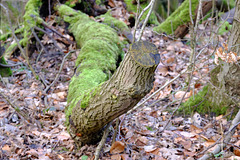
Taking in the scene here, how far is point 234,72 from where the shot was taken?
3.02m

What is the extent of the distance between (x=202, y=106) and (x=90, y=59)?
2069mm

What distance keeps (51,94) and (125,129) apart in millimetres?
1834

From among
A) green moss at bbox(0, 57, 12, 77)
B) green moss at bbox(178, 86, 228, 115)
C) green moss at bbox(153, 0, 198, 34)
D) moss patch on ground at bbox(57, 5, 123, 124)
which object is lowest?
green moss at bbox(0, 57, 12, 77)

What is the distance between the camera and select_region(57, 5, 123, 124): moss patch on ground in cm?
286

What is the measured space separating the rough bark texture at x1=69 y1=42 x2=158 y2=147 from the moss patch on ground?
12 cm

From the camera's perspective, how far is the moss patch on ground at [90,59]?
9.38 feet

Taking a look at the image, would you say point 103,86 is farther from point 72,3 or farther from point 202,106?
point 72,3

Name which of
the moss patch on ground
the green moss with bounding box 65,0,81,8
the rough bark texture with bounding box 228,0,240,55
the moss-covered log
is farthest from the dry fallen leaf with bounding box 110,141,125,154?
the green moss with bounding box 65,0,81,8

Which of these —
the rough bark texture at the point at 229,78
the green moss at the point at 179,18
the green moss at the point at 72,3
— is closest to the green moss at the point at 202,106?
the rough bark texture at the point at 229,78

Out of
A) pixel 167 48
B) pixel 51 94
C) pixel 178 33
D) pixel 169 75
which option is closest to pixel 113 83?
pixel 51 94

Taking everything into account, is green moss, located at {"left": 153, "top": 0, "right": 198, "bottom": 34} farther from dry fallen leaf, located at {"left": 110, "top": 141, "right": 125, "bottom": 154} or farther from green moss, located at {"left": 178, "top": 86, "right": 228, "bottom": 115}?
dry fallen leaf, located at {"left": 110, "top": 141, "right": 125, "bottom": 154}

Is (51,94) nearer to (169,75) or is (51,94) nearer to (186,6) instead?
(169,75)

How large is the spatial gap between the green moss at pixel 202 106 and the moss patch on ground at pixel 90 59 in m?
1.41

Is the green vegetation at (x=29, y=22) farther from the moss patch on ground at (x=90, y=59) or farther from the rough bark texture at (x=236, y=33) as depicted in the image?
the rough bark texture at (x=236, y=33)
